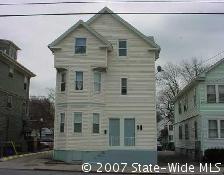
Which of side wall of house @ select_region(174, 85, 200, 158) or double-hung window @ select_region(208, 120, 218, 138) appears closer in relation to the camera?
double-hung window @ select_region(208, 120, 218, 138)

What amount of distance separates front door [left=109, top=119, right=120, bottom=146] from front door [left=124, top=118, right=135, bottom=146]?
59 cm

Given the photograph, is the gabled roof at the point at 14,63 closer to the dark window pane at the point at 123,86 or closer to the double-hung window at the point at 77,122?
the double-hung window at the point at 77,122

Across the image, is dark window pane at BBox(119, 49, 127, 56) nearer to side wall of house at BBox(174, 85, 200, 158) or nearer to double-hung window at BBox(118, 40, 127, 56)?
double-hung window at BBox(118, 40, 127, 56)

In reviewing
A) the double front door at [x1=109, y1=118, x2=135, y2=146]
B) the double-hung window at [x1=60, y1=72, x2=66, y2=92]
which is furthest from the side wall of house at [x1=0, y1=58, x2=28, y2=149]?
the double front door at [x1=109, y1=118, x2=135, y2=146]

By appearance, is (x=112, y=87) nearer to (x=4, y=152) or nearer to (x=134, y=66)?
(x=134, y=66)

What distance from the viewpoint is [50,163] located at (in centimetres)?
3212

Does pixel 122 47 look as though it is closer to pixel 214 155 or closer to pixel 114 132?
pixel 114 132

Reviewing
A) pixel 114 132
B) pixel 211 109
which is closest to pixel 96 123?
pixel 114 132

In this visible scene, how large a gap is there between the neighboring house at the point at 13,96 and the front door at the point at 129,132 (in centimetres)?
1371

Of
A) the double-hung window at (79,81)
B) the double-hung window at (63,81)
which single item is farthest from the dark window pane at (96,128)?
the double-hung window at (63,81)

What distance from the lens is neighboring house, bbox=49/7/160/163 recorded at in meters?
33.4

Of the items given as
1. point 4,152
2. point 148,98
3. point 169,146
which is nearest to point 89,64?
point 148,98

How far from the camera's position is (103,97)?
1355 inches

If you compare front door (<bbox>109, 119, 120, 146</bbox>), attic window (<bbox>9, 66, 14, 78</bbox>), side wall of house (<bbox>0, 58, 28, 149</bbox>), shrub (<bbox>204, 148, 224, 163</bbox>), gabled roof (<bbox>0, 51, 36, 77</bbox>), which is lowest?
shrub (<bbox>204, 148, 224, 163</bbox>)
